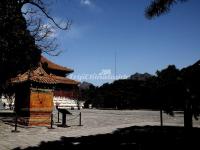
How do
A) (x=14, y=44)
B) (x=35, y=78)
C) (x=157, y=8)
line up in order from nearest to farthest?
(x=157, y=8) < (x=35, y=78) < (x=14, y=44)

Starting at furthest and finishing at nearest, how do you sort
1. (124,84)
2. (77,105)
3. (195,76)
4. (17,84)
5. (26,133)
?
(124,84) < (77,105) < (17,84) < (26,133) < (195,76)

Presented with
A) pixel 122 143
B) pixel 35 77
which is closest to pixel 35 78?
pixel 35 77

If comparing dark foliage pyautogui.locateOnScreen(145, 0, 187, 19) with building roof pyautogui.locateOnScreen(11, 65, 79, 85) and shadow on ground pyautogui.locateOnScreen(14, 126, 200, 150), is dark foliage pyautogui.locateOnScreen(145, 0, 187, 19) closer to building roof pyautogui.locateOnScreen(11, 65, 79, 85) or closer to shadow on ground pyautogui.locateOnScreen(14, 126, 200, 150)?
shadow on ground pyautogui.locateOnScreen(14, 126, 200, 150)

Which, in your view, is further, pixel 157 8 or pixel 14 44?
pixel 14 44

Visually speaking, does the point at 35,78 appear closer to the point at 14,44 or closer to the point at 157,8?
the point at 14,44

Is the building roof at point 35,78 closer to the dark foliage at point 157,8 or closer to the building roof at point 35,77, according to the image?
the building roof at point 35,77

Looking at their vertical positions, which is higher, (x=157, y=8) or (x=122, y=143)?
(x=157, y=8)

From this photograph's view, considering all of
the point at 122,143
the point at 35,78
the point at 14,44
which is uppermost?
the point at 14,44

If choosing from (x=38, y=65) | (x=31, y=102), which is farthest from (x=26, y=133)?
(x=38, y=65)

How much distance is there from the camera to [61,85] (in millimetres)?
46656

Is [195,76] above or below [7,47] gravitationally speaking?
below

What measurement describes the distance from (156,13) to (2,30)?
1063 centimetres

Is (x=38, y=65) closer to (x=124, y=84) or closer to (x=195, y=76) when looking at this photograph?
(x=195, y=76)

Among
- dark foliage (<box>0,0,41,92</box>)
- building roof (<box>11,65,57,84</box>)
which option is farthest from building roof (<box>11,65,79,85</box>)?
dark foliage (<box>0,0,41,92</box>)
